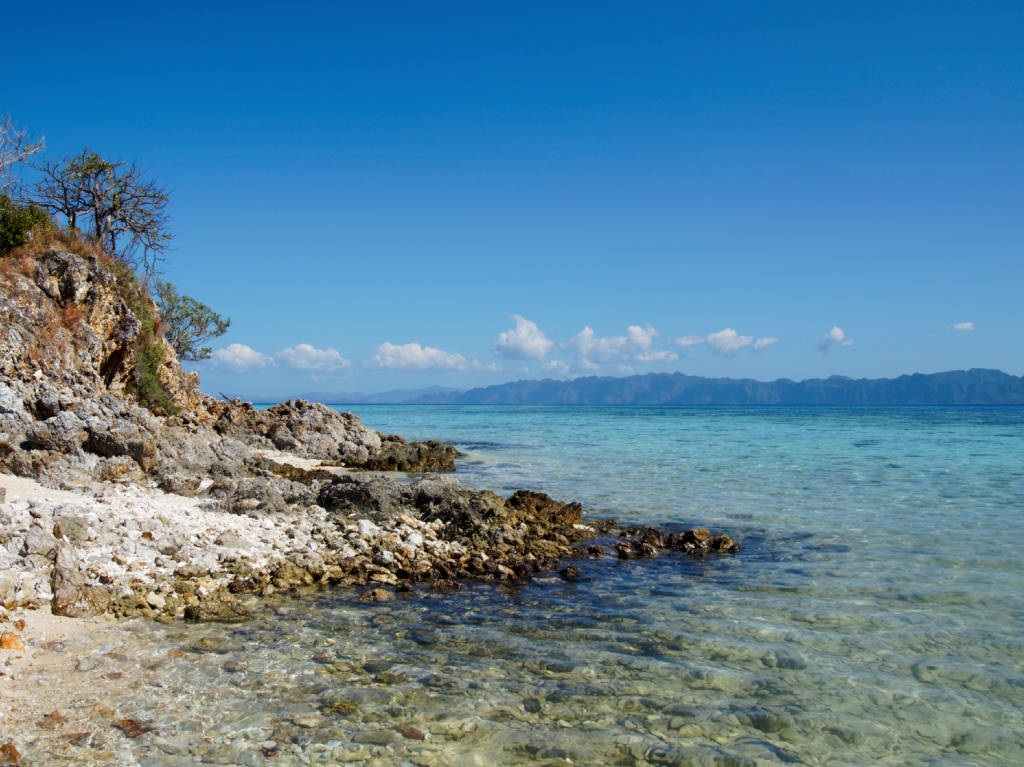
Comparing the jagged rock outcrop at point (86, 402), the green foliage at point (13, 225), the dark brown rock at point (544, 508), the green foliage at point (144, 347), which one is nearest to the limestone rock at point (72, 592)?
the jagged rock outcrop at point (86, 402)

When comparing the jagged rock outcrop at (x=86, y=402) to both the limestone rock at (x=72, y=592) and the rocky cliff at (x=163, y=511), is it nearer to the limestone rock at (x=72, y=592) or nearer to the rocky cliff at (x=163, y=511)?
the rocky cliff at (x=163, y=511)

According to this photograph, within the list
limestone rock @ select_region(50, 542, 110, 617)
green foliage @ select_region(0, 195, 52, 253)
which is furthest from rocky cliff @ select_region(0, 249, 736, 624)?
green foliage @ select_region(0, 195, 52, 253)

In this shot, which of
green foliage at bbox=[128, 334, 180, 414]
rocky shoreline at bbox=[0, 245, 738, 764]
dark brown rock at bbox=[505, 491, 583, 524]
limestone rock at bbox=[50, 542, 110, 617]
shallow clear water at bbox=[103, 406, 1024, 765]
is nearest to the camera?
shallow clear water at bbox=[103, 406, 1024, 765]

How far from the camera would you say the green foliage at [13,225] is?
19078mm

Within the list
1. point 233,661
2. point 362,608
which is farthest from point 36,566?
point 362,608

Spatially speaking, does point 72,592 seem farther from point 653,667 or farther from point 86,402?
point 86,402

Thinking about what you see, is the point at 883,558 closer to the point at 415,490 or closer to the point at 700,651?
the point at 700,651

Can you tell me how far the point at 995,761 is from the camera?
6.06 metres

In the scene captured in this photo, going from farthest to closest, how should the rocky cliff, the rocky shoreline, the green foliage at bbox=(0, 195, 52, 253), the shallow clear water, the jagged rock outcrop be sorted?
the green foliage at bbox=(0, 195, 52, 253) → the jagged rock outcrop → the rocky cliff → the rocky shoreline → the shallow clear water

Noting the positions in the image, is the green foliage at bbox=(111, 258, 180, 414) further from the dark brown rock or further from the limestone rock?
the limestone rock

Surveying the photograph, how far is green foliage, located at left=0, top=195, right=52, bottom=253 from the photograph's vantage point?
19078 mm

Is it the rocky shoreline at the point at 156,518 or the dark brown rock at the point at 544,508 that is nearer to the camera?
the rocky shoreline at the point at 156,518

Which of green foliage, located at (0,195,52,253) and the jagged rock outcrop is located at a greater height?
green foliage, located at (0,195,52,253)

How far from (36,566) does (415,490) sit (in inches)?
303
